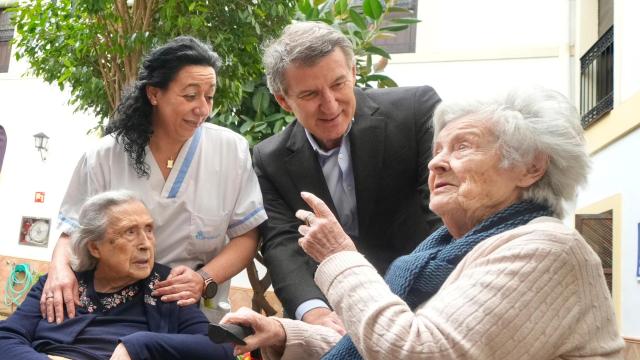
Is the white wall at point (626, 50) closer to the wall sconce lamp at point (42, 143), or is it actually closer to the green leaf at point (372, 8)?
the green leaf at point (372, 8)

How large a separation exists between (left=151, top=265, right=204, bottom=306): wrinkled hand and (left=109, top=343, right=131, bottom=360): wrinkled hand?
0.26 m

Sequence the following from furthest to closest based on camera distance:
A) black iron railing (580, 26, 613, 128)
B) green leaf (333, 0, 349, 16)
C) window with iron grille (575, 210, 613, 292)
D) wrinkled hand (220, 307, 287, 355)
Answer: black iron railing (580, 26, 613, 128), window with iron grille (575, 210, 613, 292), green leaf (333, 0, 349, 16), wrinkled hand (220, 307, 287, 355)

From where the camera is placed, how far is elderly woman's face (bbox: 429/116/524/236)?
154 cm

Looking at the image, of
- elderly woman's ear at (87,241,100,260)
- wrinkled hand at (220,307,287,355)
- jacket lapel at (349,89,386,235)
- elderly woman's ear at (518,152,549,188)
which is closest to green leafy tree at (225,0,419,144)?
jacket lapel at (349,89,386,235)

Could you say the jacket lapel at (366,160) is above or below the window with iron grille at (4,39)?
below

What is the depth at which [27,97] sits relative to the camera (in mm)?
11031

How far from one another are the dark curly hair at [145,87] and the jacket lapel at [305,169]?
42 centimetres

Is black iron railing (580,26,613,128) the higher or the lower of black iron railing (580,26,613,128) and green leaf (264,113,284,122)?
the lower

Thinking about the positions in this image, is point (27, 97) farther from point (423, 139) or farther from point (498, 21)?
point (423, 139)

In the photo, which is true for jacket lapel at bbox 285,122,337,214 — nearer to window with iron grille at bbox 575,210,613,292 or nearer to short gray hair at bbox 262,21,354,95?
short gray hair at bbox 262,21,354,95

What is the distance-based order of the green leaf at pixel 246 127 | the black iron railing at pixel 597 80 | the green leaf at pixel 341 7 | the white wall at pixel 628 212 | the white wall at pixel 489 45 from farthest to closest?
the white wall at pixel 489 45
the black iron railing at pixel 597 80
the white wall at pixel 628 212
the green leaf at pixel 341 7
the green leaf at pixel 246 127

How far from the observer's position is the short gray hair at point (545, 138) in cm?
152

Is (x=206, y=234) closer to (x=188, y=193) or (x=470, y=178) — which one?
(x=188, y=193)


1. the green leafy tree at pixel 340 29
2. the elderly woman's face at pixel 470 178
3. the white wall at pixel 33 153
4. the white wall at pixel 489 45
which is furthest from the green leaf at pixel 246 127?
the white wall at pixel 33 153
